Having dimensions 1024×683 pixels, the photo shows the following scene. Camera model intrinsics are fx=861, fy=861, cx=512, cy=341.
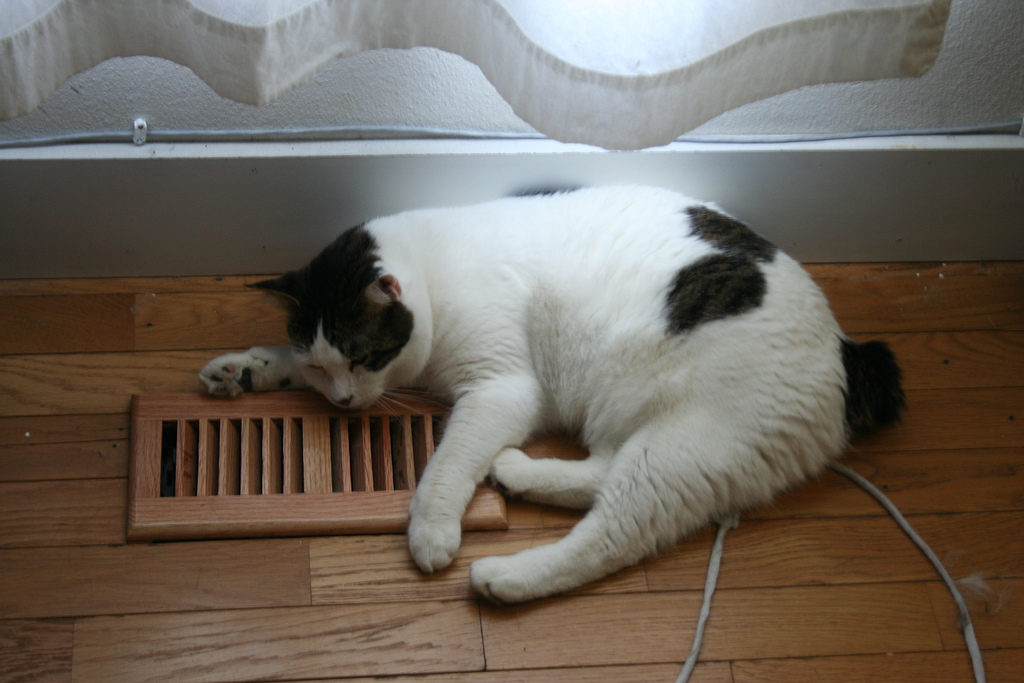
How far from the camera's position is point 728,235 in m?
1.58

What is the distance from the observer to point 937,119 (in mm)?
1810

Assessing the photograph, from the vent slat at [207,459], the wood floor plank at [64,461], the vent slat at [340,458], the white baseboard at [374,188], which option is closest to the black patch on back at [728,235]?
the white baseboard at [374,188]

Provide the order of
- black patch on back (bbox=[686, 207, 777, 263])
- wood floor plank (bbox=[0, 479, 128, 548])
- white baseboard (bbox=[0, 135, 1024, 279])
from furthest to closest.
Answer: white baseboard (bbox=[0, 135, 1024, 279]) → black patch on back (bbox=[686, 207, 777, 263]) → wood floor plank (bbox=[0, 479, 128, 548])

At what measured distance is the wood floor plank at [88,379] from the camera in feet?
5.34

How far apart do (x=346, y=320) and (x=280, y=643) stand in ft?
1.75

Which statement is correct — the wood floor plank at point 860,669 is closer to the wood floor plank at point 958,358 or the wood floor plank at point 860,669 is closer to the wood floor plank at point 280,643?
the wood floor plank at point 280,643

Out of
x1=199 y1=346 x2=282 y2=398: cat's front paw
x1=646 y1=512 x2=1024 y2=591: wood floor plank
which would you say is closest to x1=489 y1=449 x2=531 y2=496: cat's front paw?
x1=646 y1=512 x2=1024 y2=591: wood floor plank

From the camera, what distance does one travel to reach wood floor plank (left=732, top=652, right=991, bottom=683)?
53.4 inches

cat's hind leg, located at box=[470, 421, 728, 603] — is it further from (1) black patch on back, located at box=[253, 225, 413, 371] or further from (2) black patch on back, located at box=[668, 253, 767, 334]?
(1) black patch on back, located at box=[253, 225, 413, 371]

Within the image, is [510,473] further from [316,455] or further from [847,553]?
[847,553]

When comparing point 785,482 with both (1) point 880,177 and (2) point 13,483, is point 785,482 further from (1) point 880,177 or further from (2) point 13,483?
(2) point 13,483

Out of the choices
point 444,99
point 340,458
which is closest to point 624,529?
point 340,458

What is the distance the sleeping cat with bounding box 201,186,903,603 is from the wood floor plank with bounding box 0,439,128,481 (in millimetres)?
210

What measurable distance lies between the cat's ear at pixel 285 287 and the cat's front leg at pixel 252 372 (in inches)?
7.8
